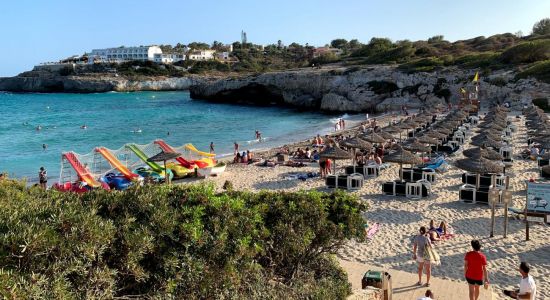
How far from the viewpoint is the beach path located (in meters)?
7.82

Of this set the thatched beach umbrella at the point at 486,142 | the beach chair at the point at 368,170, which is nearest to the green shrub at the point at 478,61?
the thatched beach umbrella at the point at 486,142

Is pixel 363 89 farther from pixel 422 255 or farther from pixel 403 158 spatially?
pixel 422 255

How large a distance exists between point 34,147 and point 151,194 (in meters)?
36.4

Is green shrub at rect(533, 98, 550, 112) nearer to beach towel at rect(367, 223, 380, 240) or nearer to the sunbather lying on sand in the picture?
the sunbather lying on sand

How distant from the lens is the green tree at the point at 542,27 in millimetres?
82500

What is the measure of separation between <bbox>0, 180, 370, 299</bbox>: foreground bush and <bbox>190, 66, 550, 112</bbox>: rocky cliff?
44.0 m

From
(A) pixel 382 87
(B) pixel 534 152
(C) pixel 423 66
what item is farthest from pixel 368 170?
(C) pixel 423 66

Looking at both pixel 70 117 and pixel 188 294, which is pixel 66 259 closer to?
pixel 188 294

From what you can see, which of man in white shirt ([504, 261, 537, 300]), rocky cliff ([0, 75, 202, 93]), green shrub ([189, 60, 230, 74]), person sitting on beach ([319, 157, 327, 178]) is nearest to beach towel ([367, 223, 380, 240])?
man in white shirt ([504, 261, 537, 300])

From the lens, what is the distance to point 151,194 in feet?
17.5

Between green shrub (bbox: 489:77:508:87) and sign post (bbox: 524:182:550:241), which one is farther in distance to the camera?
green shrub (bbox: 489:77:508:87)

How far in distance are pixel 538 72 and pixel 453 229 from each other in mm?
42808

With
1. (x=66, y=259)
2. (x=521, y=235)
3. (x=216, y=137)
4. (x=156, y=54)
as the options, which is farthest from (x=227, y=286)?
(x=156, y=54)

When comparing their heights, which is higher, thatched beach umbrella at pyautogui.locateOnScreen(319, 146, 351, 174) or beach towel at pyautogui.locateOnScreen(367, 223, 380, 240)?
thatched beach umbrella at pyautogui.locateOnScreen(319, 146, 351, 174)
